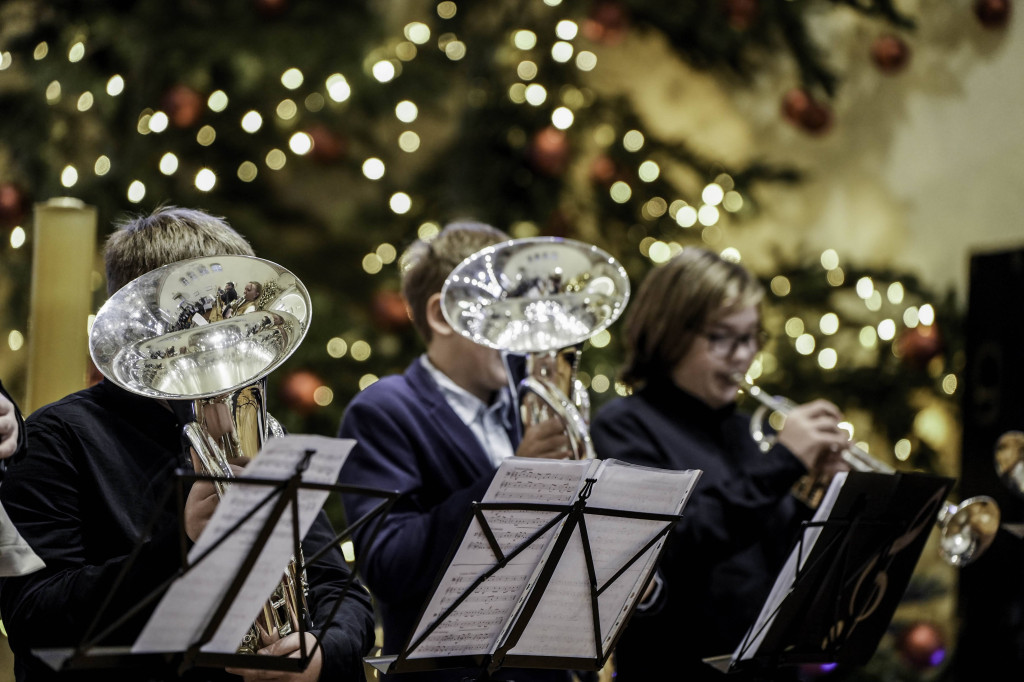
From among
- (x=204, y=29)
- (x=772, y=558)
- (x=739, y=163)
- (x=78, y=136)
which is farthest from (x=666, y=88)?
(x=772, y=558)

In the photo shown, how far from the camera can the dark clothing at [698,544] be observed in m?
2.24

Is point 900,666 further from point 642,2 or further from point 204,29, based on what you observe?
point 204,29

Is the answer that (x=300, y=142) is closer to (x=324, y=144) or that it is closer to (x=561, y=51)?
(x=324, y=144)

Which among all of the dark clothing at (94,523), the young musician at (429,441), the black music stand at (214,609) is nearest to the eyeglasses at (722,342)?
the young musician at (429,441)

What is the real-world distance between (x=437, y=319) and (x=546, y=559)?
702 mm

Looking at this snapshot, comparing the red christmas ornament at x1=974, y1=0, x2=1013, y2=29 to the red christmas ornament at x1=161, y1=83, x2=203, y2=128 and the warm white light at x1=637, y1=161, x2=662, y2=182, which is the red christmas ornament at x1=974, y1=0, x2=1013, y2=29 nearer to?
the warm white light at x1=637, y1=161, x2=662, y2=182

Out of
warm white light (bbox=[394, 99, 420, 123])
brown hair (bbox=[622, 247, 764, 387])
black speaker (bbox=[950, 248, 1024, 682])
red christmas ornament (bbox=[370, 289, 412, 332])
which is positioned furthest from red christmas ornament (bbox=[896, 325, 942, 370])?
warm white light (bbox=[394, 99, 420, 123])

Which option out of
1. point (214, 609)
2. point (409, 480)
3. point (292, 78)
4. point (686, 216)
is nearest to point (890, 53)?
point (686, 216)

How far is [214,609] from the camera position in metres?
1.32

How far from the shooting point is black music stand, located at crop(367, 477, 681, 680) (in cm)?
155

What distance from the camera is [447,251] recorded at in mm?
2219

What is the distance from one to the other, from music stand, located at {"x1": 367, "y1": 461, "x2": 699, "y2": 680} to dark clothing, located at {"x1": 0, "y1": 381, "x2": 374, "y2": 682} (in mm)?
177

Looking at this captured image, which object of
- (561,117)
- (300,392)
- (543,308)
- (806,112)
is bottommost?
(300,392)

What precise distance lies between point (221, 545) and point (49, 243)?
3.88 ft
